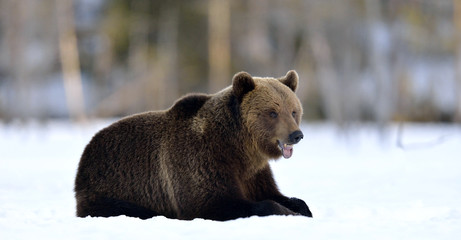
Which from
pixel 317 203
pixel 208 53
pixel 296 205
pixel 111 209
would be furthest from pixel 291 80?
pixel 208 53

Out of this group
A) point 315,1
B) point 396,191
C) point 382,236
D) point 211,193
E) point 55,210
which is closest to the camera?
point 382,236

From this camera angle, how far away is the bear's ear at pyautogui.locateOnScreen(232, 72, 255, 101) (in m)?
5.52

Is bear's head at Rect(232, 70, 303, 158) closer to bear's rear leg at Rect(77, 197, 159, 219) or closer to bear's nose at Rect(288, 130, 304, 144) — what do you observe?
bear's nose at Rect(288, 130, 304, 144)

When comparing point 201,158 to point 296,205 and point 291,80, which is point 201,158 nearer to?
point 296,205

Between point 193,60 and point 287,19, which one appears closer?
point 287,19

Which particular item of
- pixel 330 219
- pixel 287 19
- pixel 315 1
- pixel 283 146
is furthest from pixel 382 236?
pixel 287 19

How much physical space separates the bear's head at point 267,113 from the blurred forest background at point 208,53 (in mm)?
17069

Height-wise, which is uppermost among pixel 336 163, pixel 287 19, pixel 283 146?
pixel 287 19

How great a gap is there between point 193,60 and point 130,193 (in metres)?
26.1

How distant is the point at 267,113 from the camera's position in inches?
217

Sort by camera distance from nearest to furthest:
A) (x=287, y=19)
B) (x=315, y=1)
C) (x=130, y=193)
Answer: (x=130, y=193) < (x=315, y=1) < (x=287, y=19)

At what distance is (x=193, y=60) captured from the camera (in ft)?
104

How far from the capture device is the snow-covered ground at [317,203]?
4719 millimetres

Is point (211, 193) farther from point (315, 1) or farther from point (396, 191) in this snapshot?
point (315, 1)
